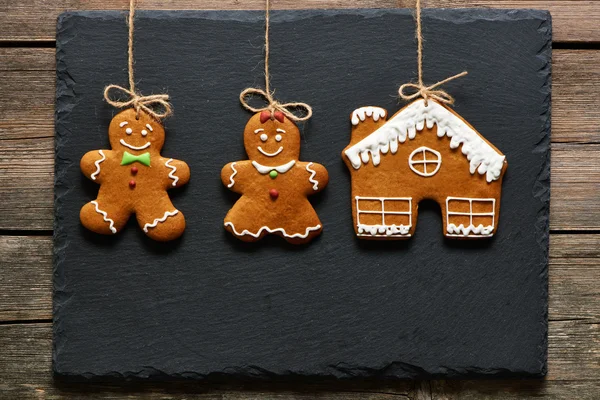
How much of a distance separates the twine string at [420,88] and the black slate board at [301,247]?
2 cm

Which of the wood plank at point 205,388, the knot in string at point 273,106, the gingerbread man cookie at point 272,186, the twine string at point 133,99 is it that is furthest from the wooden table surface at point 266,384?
the gingerbread man cookie at point 272,186

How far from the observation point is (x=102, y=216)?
1.18 metres

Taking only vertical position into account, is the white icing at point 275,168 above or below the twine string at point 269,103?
below

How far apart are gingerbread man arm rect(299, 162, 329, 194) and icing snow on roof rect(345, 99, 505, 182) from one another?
65mm

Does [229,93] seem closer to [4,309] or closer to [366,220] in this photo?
[366,220]

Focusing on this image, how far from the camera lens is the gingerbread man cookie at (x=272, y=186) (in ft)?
3.91

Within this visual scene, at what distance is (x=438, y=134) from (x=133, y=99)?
63 cm

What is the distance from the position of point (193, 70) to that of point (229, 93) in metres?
0.09

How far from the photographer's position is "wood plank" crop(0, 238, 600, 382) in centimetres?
126

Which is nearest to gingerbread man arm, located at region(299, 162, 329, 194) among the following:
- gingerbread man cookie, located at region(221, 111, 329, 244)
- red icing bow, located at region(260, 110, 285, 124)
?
gingerbread man cookie, located at region(221, 111, 329, 244)

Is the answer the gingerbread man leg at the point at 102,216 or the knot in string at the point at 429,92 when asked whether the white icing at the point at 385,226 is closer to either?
the knot in string at the point at 429,92

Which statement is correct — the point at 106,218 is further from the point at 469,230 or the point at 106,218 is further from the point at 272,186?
the point at 469,230

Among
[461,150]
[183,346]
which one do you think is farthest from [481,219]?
[183,346]

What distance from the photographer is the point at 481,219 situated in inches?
47.4
